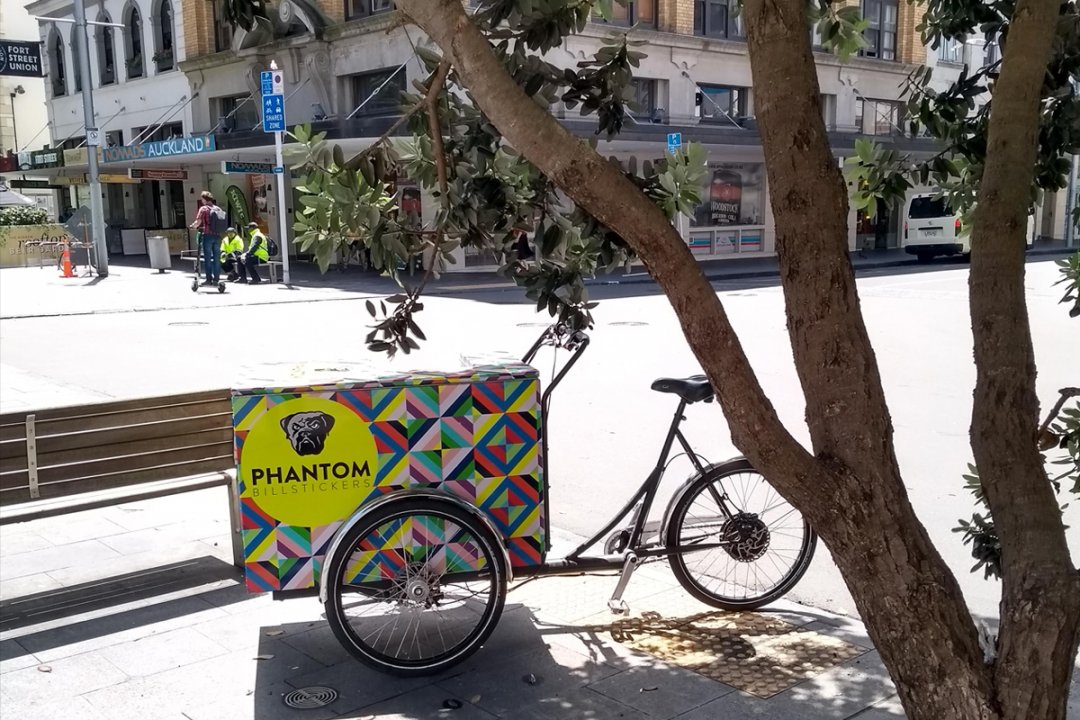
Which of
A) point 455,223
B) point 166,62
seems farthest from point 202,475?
point 166,62

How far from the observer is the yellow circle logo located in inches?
165

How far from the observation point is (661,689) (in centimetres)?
407

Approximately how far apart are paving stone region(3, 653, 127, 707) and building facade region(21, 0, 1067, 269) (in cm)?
1976

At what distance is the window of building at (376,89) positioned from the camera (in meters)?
27.3

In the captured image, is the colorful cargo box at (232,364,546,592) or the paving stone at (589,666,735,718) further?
the colorful cargo box at (232,364,546,592)

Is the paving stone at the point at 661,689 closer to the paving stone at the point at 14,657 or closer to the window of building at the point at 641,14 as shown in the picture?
the paving stone at the point at 14,657

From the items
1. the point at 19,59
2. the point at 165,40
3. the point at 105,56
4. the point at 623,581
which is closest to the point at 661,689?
the point at 623,581

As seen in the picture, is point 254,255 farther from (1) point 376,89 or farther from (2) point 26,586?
(2) point 26,586

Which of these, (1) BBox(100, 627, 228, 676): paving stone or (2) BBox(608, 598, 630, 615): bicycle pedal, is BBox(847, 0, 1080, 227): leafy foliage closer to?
(2) BBox(608, 598, 630, 615): bicycle pedal

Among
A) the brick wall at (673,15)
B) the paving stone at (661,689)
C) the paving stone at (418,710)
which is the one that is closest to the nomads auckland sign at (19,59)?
the brick wall at (673,15)

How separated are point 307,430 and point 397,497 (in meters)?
0.47

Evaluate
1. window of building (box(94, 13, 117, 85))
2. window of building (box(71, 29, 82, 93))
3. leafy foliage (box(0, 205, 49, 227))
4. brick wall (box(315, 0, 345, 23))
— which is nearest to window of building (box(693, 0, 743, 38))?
brick wall (box(315, 0, 345, 23))

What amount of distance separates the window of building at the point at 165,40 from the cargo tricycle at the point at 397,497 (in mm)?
36523

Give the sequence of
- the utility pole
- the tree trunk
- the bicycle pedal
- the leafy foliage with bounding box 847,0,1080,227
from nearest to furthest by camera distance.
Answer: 1. the tree trunk
2. the leafy foliage with bounding box 847,0,1080,227
3. the bicycle pedal
4. the utility pole
